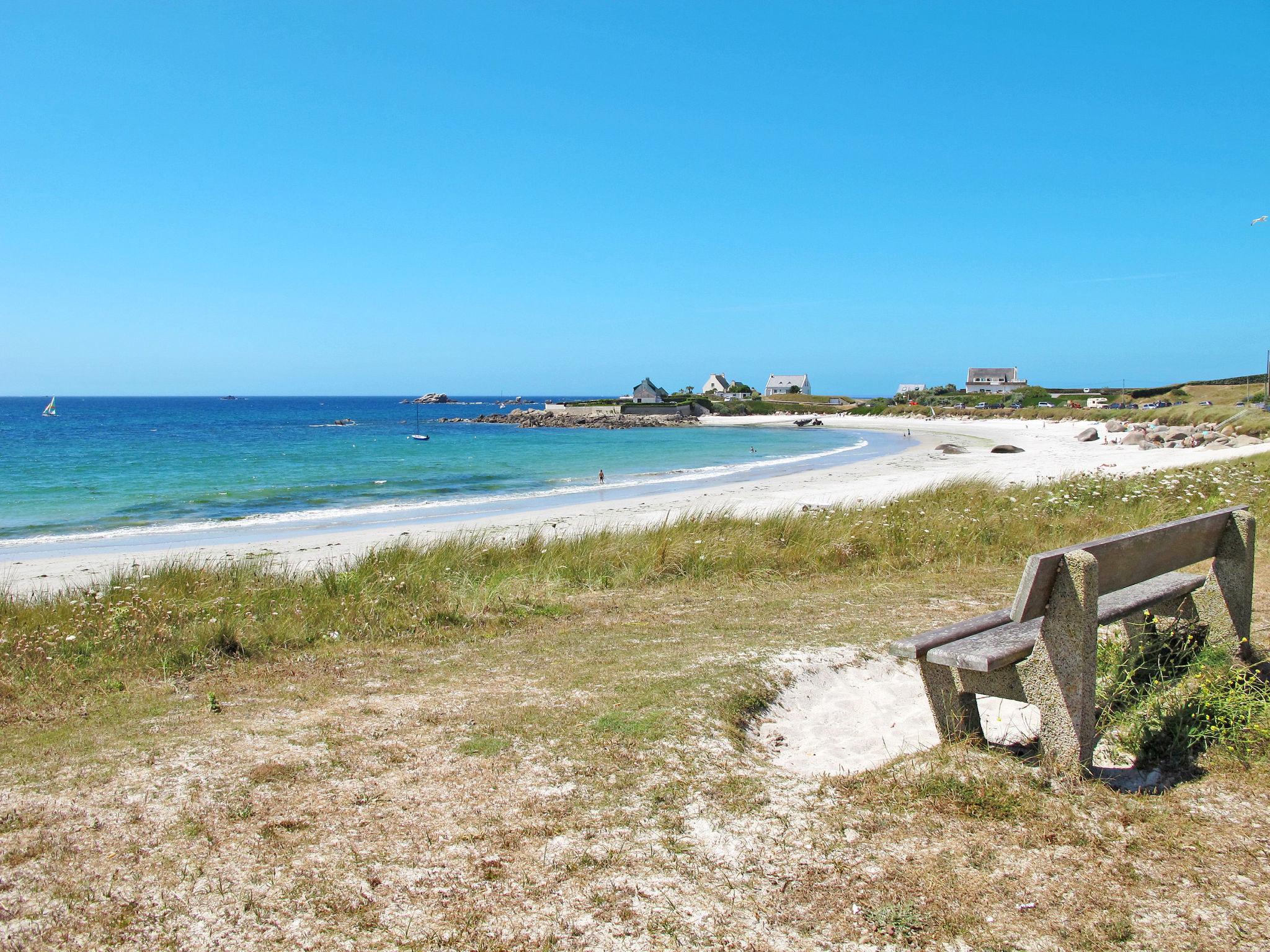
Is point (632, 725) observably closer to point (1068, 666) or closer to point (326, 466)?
point (1068, 666)

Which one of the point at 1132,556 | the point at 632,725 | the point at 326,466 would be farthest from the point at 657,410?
the point at 1132,556

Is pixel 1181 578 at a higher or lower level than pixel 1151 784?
higher

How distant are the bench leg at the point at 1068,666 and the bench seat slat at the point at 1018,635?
148 mm

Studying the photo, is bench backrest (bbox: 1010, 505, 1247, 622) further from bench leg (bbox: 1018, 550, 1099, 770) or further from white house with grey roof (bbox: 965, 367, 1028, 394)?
white house with grey roof (bbox: 965, 367, 1028, 394)

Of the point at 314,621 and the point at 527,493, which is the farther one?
the point at 527,493

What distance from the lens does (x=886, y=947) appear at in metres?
2.61

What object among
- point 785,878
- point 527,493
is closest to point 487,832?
point 785,878

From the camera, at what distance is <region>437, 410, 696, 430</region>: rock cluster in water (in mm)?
88062

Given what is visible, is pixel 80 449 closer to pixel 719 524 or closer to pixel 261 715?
pixel 719 524

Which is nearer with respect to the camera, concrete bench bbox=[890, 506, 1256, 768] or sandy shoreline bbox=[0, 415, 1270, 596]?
concrete bench bbox=[890, 506, 1256, 768]

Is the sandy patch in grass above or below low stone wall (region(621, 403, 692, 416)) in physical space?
below

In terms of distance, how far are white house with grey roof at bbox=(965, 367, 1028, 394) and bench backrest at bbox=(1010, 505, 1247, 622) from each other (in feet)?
434

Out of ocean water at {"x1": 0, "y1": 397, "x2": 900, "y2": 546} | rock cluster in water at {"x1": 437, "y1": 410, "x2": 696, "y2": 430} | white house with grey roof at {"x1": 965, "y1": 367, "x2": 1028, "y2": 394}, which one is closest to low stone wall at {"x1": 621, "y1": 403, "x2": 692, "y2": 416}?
rock cluster in water at {"x1": 437, "y1": 410, "x2": 696, "y2": 430}

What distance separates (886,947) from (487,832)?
1645 millimetres
